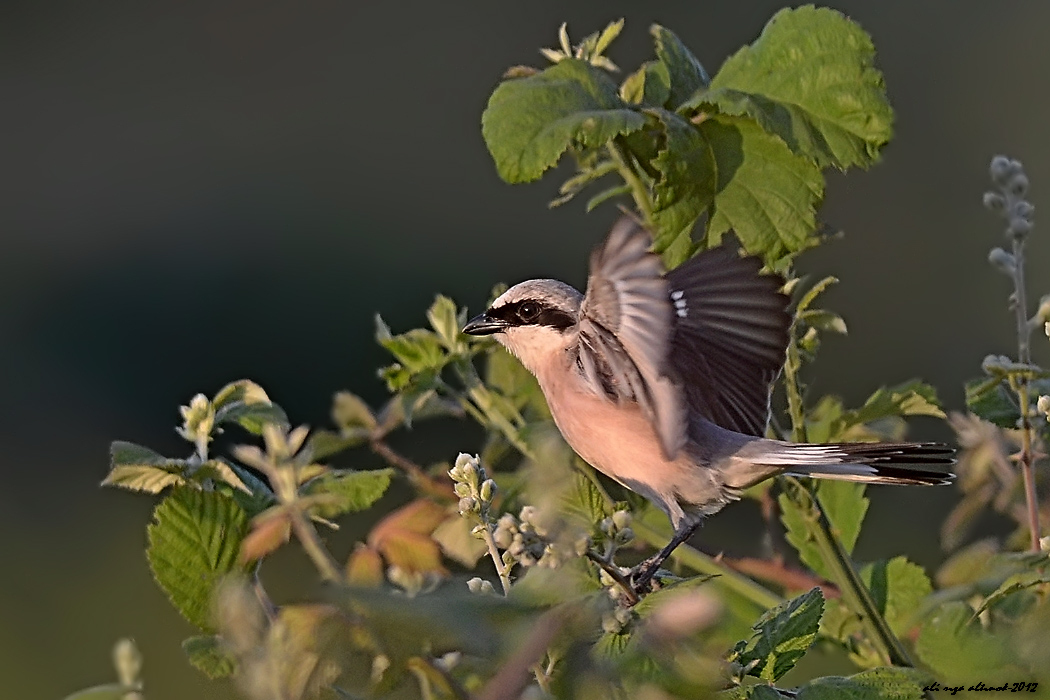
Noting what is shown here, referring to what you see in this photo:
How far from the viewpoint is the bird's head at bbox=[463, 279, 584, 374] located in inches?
68.2

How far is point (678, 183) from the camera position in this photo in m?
1.50

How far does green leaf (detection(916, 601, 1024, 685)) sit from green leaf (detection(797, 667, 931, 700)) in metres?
0.08

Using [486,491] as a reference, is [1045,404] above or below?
below

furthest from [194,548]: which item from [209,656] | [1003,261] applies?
[1003,261]

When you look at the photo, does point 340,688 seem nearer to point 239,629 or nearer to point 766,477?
point 239,629

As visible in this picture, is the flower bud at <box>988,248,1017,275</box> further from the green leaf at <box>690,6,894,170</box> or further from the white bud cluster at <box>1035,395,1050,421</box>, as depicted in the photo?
the white bud cluster at <box>1035,395,1050,421</box>

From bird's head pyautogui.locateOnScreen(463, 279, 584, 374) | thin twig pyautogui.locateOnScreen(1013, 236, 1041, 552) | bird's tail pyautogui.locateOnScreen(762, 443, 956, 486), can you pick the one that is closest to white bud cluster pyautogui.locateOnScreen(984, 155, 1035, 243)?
thin twig pyautogui.locateOnScreen(1013, 236, 1041, 552)

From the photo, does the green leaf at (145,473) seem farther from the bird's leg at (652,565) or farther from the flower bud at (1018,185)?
the flower bud at (1018,185)

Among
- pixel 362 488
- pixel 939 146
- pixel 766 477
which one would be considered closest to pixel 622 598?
pixel 362 488

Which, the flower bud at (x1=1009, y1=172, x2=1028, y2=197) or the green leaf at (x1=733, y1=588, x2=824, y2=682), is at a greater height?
the flower bud at (x1=1009, y1=172, x2=1028, y2=197)

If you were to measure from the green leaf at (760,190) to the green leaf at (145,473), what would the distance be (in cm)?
66

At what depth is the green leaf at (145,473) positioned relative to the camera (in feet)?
3.81

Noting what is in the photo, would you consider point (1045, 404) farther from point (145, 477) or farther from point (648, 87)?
point (145, 477)

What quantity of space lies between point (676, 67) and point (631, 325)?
43 cm
